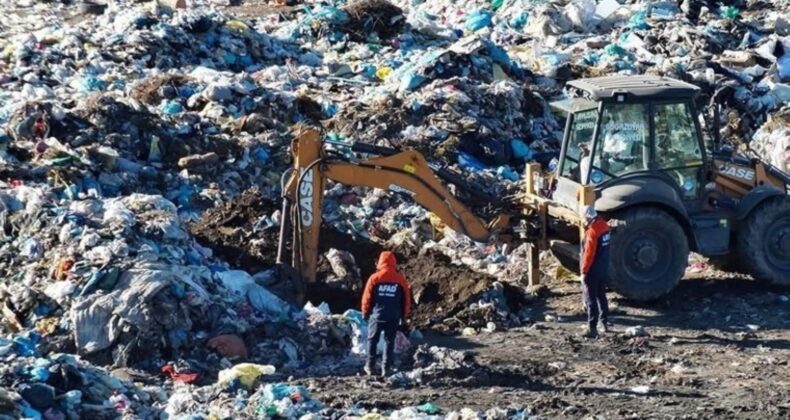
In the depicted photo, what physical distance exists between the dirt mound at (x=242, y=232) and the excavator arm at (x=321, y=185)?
97 centimetres

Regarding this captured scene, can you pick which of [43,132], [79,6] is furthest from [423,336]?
[79,6]

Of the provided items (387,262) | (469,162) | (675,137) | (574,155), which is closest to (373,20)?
(469,162)

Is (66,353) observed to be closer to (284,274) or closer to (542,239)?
(284,274)

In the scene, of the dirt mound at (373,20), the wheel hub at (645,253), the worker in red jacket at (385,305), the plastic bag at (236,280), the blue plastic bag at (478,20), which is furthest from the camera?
the blue plastic bag at (478,20)

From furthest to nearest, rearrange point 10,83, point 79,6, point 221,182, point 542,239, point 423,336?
point 79,6, point 10,83, point 221,182, point 542,239, point 423,336

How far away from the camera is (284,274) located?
11.5 meters

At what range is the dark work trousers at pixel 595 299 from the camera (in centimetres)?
1102

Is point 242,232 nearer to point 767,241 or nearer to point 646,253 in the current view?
point 646,253

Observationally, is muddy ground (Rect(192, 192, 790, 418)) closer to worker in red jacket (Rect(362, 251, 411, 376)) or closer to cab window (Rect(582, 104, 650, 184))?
worker in red jacket (Rect(362, 251, 411, 376))

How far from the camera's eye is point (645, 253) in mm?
11695

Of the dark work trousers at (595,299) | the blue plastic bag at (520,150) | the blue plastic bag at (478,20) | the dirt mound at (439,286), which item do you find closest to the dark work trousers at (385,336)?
the dirt mound at (439,286)

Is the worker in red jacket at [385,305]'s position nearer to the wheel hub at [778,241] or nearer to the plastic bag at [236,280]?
the plastic bag at [236,280]

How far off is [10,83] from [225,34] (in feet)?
13.6

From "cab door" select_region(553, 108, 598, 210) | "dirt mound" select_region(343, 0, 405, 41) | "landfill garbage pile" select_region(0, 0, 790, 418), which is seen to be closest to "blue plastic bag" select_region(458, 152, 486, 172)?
"landfill garbage pile" select_region(0, 0, 790, 418)
